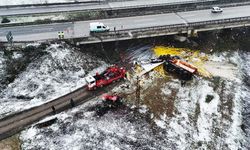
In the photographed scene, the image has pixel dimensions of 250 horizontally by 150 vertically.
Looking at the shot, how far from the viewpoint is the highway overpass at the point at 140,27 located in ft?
178

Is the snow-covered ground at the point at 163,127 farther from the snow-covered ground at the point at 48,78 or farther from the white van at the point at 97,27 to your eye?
the white van at the point at 97,27

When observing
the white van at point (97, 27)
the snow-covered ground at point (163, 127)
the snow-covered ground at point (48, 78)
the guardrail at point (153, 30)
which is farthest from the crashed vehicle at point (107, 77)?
the white van at point (97, 27)

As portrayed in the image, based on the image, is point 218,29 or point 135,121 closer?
point 135,121

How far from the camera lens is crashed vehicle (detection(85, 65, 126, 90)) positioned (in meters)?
47.1

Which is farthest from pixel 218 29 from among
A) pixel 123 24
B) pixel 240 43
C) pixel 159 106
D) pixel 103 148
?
pixel 103 148

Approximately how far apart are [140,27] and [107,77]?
1330 centimetres

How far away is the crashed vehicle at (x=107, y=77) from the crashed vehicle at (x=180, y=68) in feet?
24.3

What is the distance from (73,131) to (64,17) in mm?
27690

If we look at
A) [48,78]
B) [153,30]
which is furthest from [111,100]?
[153,30]

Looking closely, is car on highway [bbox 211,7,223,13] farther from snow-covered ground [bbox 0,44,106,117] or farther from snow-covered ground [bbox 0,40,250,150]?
snow-covered ground [bbox 0,44,106,117]

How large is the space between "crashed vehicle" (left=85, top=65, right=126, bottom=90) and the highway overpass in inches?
284

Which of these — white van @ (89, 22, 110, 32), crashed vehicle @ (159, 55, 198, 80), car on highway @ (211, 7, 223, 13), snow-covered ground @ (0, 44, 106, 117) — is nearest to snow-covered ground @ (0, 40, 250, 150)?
snow-covered ground @ (0, 44, 106, 117)

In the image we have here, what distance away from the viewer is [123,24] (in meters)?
58.4

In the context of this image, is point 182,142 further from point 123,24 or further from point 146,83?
point 123,24
